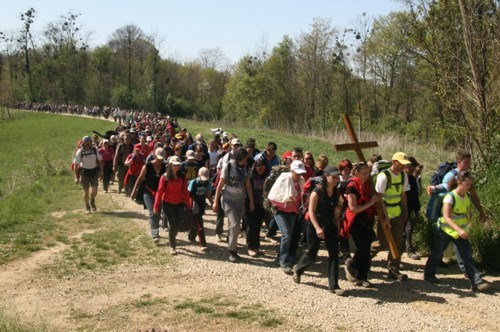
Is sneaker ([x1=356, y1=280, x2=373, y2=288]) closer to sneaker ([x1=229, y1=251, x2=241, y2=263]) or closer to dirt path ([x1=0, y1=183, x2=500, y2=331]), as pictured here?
dirt path ([x1=0, y1=183, x2=500, y2=331])

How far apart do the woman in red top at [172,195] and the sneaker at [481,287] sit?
4.68m

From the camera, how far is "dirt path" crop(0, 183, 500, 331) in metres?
6.05

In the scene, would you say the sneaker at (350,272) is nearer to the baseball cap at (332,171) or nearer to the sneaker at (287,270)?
the sneaker at (287,270)

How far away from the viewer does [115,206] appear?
12914 millimetres

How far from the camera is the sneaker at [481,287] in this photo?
691 cm

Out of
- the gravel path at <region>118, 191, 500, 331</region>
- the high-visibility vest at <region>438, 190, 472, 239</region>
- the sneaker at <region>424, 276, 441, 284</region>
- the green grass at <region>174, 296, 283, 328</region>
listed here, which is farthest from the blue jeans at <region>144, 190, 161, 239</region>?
the high-visibility vest at <region>438, 190, 472, 239</region>

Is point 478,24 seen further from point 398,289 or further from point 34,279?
point 34,279

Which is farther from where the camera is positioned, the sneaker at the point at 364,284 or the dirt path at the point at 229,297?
the sneaker at the point at 364,284

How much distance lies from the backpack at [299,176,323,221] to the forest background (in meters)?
3.67

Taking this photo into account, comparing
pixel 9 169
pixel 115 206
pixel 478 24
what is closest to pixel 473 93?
pixel 478 24

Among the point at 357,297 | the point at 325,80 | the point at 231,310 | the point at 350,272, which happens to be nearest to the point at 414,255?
the point at 350,272

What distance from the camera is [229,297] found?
6844mm

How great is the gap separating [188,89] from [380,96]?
36135mm

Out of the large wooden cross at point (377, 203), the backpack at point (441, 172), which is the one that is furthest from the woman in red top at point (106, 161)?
the backpack at point (441, 172)
